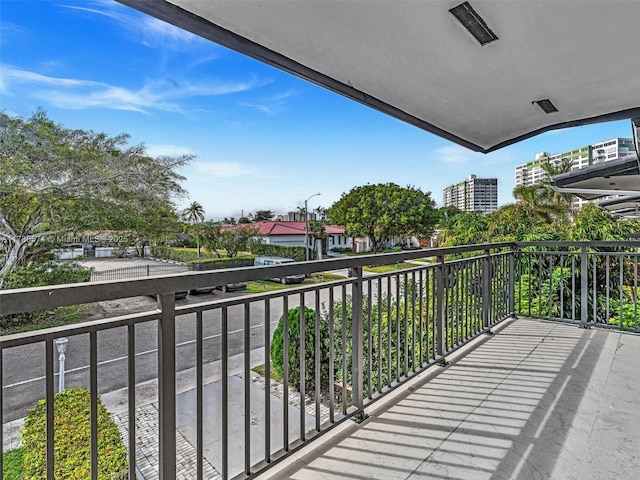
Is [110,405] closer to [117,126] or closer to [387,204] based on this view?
[117,126]

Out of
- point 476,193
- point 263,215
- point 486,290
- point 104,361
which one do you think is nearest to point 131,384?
point 486,290

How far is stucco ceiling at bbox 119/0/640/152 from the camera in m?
1.59

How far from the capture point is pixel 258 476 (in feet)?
4.52

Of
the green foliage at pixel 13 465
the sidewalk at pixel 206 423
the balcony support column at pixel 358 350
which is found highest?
the balcony support column at pixel 358 350

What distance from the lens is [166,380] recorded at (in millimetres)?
1045

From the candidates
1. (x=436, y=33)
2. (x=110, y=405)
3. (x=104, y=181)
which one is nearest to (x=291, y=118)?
(x=104, y=181)

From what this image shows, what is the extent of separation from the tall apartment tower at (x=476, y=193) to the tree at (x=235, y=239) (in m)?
27.8

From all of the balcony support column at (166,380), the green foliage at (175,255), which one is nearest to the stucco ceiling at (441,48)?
the balcony support column at (166,380)

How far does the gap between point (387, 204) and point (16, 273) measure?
2384cm

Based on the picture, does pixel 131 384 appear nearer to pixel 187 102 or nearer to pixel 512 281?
pixel 512 281

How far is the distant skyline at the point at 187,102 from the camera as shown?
17422 mm

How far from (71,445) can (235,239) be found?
2433 cm

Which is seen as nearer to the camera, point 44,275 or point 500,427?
point 500,427

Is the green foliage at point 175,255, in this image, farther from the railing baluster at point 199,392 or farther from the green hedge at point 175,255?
the railing baluster at point 199,392
